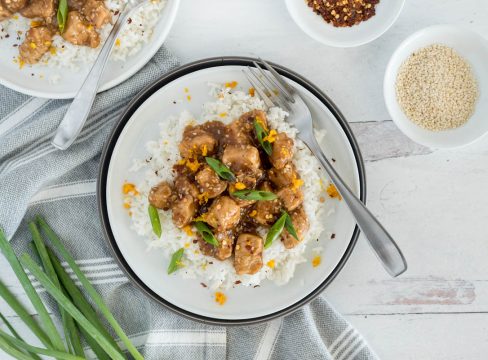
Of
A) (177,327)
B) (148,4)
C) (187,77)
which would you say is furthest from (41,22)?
(177,327)

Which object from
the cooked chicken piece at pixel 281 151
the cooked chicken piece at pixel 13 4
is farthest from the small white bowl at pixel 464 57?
the cooked chicken piece at pixel 13 4

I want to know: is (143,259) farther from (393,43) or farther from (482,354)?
(482,354)

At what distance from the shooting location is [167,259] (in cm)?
332

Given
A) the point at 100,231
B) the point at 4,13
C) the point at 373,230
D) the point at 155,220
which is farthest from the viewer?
the point at 100,231

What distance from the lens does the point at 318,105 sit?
3139mm

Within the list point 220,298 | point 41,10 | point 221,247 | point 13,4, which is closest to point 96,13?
point 41,10

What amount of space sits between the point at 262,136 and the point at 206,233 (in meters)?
0.61

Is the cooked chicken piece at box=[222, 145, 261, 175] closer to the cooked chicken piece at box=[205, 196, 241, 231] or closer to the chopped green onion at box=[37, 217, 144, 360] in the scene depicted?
the cooked chicken piece at box=[205, 196, 241, 231]

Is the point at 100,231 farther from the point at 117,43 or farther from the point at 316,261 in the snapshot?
the point at 316,261

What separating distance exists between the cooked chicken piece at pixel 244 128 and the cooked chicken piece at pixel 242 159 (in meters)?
0.05

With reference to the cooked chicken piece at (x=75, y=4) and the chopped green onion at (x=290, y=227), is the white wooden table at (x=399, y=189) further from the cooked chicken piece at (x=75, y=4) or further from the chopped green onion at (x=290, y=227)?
the chopped green onion at (x=290, y=227)

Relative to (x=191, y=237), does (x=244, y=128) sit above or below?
→ above

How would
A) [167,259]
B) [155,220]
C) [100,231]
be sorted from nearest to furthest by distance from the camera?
[155,220] < [167,259] < [100,231]

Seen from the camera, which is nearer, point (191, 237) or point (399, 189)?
point (191, 237)
